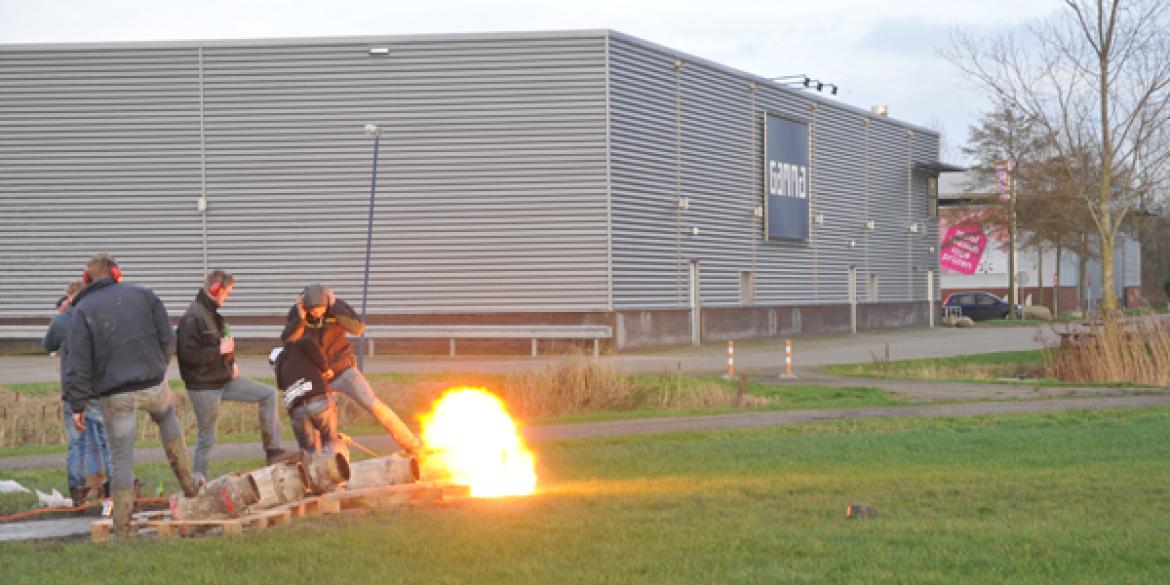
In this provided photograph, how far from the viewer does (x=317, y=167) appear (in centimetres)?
3684

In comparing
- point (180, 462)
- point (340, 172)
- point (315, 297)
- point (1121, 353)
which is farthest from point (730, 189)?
point (180, 462)

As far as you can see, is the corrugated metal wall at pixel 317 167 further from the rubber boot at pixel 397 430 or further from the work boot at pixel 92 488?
the work boot at pixel 92 488

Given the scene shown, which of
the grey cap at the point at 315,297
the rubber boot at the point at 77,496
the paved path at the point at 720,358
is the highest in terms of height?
the grey cap at the point at 315,297

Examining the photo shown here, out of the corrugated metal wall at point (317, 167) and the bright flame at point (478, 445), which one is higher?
the corrugated metal wall at point (317, 167)

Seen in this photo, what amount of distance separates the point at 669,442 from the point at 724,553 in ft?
24.0

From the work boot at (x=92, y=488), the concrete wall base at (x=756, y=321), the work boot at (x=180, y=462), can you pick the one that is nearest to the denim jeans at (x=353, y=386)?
the work boot at (x=180, y=462)

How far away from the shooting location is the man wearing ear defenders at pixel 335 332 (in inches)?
457

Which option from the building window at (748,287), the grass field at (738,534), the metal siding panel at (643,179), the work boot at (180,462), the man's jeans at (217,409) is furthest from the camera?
the building window at (748,287)

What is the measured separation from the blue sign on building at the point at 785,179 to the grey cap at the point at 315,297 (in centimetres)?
3484

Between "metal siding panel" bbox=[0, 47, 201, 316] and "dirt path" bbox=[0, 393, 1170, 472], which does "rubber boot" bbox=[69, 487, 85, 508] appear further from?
"metal siding panel" bbox=[0, 47, 201, 316]

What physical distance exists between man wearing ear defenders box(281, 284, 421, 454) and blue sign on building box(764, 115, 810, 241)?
34.4m

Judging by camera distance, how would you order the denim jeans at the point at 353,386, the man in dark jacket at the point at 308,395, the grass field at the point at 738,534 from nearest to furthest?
the grass field at the point at 738,534 → the man in dark jacket at the point at 308,395 → the denim jeans at the point at 353,386

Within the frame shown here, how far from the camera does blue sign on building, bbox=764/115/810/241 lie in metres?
45.7

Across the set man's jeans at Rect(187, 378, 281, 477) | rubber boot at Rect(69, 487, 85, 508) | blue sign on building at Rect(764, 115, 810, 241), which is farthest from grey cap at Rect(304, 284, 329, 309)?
blue sign on building at Rect(764, 115, 810, 241)
